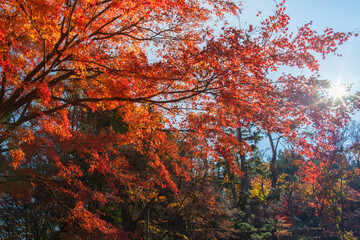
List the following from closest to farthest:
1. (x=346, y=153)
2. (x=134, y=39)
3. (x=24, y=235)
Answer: (x=134, y=39)
(x=24, y=235)
(x=346, y=153)

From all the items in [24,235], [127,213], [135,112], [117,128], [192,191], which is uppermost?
[117,128]

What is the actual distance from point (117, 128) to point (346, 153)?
49.0 feet

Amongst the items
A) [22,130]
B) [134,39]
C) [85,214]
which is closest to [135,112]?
[134,39]

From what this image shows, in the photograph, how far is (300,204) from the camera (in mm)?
18203

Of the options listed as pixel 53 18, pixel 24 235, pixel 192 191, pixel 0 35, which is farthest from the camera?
pixel 192 191

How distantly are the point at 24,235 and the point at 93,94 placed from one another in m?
7.24

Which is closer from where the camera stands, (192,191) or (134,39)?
(134,39)

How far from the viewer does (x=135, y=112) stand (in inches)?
281

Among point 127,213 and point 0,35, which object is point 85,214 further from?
point 0,35

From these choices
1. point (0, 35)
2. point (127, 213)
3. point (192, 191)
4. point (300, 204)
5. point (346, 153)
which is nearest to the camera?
point (0, 35)

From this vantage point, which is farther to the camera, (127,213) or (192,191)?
(192,191)

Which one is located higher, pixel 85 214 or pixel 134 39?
pixel 134 39

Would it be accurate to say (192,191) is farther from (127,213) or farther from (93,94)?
(93,94)

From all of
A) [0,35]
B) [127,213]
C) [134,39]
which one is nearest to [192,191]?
[127,213]
